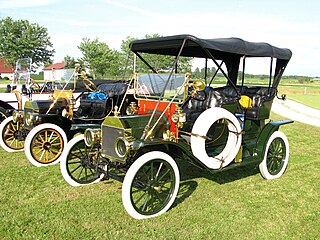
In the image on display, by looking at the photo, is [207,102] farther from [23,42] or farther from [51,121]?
[23,42]

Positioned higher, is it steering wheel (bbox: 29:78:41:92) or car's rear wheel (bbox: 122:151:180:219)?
steering wheel (bbox: 29:78:41:92)

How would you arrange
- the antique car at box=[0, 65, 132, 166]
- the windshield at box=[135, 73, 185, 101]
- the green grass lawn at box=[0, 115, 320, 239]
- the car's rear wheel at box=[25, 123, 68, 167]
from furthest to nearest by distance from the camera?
the antique car at box=[0, 65, 132, 166] → the car's rear wheel at box=[25, 123, 68, 167] → the windshield at box=[135, 73, 185, 101] → the green grass lawn at box=[0, 115, 320, 239]

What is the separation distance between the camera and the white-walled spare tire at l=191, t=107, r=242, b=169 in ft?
13.4

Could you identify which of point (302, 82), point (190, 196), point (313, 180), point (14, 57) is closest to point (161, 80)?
point (190, 196)

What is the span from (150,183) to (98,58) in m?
31.9

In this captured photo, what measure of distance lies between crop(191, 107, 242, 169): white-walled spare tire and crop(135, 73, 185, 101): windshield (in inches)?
23.4

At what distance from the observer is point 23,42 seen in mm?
39156

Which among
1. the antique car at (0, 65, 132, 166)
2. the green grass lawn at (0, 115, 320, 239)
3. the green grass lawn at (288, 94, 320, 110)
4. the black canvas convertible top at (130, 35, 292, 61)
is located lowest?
the green grass lawn at (288, 94, 320, 110)

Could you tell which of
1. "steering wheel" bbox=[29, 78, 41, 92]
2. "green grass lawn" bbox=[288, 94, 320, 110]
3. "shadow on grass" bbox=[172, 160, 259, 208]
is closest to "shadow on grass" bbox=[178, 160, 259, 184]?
"shadow on grass" bbox=[172, 160, 259, 208]

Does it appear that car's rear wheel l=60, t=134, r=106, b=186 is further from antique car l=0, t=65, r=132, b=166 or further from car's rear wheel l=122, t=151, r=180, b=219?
antique car l=0, t=65, r=132, b=166

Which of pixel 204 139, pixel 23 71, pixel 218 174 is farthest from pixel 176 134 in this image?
pixel 23 71

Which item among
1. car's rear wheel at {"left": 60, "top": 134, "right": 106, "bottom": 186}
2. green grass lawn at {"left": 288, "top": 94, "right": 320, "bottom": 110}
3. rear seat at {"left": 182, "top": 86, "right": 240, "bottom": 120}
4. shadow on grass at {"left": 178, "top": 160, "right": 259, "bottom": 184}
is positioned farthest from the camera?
green grass lawn at {"left": 288, "top": 94, "right": 320, "bottom": 110}

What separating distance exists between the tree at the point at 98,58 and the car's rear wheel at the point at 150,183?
30.8 meters

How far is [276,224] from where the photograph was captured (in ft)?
12.3
